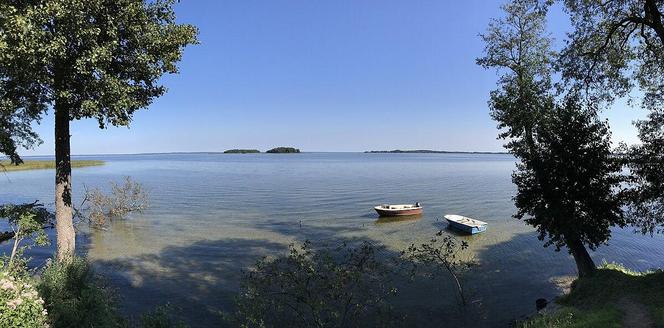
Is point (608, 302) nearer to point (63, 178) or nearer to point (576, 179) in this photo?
point (576, 179)

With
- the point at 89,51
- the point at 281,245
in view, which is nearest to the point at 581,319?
the point at 89,51

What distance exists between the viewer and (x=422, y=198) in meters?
65.6

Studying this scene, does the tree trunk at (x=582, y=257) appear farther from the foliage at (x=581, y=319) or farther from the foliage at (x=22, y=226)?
the foliage at (x=22, y=226)

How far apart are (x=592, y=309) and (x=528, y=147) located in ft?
30.5

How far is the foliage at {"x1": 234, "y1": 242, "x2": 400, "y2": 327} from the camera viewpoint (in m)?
15.5

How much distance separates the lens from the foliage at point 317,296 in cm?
1548

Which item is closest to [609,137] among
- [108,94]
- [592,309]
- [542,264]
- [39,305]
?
[592,309]

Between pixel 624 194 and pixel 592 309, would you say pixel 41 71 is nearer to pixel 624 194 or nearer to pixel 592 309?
pixel 592 309

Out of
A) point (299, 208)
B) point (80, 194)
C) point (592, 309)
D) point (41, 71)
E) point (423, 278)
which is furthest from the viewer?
point (80, 194)

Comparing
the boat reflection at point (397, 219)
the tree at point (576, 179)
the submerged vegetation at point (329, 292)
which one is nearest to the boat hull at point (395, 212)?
the boat reflection at point (397, 219)

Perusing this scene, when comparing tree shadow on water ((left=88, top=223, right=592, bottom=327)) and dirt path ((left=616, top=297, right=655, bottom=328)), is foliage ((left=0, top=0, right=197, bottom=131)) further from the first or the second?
dirt path ((left=616, top=297, right=655, bottom=328))

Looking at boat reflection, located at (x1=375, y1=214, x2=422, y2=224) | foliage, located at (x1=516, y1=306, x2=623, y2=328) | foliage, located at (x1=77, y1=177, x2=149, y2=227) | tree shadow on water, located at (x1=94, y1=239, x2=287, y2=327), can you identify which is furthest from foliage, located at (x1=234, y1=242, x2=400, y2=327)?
foliage, located at (x1=77, y1=177, x2=149, y2=227)

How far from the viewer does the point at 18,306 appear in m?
10.6

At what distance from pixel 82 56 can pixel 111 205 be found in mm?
35812
